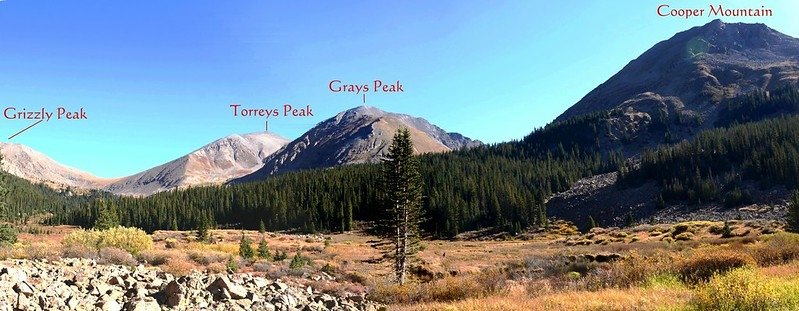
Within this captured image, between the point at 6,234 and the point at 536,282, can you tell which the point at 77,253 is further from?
the point at 6,234

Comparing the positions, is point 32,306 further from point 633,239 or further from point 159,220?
point 159,220

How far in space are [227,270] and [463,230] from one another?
9193 centimetres

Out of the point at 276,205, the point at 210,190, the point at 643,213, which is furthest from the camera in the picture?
the point at 210,190

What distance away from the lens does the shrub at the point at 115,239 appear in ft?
124

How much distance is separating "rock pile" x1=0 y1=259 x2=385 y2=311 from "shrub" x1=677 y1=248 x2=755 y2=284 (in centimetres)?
1358

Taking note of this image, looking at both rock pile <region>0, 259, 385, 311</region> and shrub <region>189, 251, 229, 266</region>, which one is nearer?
rock pile <region>0, 259, 385, 311</region>

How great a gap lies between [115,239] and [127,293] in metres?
28.1

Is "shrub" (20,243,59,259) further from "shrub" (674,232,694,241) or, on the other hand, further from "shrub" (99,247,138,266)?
"shrub" (674,232,694,241)

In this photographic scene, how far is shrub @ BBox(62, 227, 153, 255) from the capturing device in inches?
1491

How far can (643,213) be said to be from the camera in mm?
113750

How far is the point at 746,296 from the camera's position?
10594 mm

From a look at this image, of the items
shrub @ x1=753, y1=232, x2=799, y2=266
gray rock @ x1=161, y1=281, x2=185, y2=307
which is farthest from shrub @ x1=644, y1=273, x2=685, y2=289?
gray rock @ x1=161, y1=281, x2=185, y2=307

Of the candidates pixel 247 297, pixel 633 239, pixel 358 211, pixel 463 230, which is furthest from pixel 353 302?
pixel 358 211

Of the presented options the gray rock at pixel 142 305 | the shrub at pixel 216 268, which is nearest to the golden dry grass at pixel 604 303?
the gray rock at pixel 142 305
